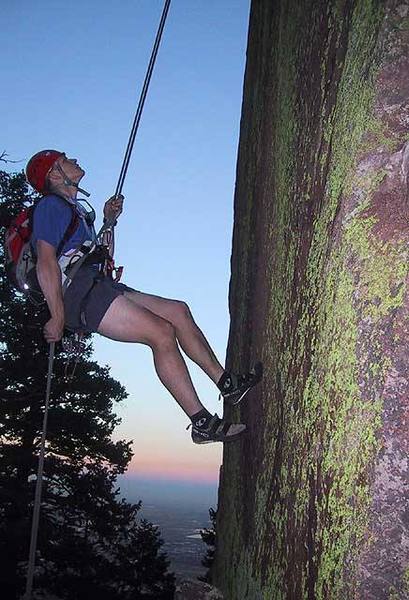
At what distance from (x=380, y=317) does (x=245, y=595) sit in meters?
1.76

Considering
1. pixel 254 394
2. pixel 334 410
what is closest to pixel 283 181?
pixel 254 394

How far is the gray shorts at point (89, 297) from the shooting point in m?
3.42

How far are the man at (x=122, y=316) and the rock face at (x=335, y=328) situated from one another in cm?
55

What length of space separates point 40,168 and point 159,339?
5.68 ft

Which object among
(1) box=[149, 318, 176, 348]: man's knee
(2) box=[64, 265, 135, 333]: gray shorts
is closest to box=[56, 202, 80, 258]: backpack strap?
(2) box=[64, 265, 135, 333]: gray shorts

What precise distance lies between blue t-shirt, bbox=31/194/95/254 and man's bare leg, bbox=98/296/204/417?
1.85 feet

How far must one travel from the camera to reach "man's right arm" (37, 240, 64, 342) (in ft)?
10.8

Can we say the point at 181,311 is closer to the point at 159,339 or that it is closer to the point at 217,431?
the point at 159,339

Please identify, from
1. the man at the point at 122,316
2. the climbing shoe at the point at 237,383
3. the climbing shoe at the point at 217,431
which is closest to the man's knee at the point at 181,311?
the man at the point at 122,316

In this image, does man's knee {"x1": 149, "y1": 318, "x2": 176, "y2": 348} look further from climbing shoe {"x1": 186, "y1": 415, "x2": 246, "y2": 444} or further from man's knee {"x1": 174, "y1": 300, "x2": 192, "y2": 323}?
climbing shoe {"x1": 186, "y1": 415, "x2": 246, "y2": 444}

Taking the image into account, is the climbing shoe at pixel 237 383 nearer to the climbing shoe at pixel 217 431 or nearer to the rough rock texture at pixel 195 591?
the climbing shoe at pixel 217 431

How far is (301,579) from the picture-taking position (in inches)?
72.9

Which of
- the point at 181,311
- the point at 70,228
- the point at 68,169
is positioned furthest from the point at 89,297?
the point at 68,169

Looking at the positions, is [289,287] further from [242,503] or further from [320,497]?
[242,503]
